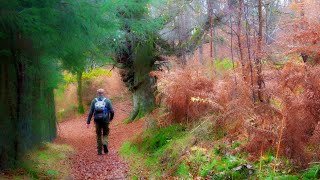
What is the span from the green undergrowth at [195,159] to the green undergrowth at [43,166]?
162 centimetres

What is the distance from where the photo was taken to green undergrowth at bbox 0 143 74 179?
798 cm

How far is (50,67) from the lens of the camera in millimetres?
10953

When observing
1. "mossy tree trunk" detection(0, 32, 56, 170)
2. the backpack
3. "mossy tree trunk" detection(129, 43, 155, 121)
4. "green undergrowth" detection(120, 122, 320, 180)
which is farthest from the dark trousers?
"mossy tree trunk" detection(129, 43, 155, 121)

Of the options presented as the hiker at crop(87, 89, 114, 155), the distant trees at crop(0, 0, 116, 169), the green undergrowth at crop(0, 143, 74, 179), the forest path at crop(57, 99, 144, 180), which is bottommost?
the forest path at crop(57, 99, 144, 180)

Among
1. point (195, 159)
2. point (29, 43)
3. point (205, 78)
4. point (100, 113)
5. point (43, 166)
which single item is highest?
point (29, 43)

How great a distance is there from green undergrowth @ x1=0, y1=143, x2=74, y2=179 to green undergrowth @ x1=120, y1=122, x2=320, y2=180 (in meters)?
1.62

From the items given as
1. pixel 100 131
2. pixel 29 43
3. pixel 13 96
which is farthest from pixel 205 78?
pixel 13 96

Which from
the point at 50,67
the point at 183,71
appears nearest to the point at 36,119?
the point at 50,67

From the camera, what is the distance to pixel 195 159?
6.96 meters

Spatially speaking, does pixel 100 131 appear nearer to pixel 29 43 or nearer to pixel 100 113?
pixel 100 113

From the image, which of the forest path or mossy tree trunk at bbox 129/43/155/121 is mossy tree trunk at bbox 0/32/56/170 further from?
mossy tree trunk at bbox 129/43/155/121

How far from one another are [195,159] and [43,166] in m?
3.99

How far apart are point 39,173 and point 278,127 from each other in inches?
203

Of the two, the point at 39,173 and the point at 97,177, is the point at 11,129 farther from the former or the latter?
the point at 97,177
